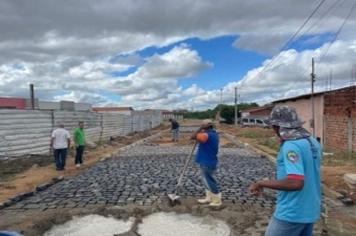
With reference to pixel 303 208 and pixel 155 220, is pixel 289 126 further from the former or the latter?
pixel 155 220

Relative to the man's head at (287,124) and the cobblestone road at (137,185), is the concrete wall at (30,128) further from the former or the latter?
the man's head at (287,124)

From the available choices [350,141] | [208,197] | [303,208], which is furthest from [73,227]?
[350,141]

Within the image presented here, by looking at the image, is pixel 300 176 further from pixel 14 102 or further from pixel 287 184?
pixel 14 102

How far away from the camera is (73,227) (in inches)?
285

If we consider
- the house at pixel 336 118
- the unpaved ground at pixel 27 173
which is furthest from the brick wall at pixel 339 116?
the unpaved ground at pixel 27 173

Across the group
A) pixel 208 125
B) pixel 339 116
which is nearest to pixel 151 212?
pixel 208 125

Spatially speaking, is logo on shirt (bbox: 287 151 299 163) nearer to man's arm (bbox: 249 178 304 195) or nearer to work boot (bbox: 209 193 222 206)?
man's arm (bbox: 249 178 304 195)

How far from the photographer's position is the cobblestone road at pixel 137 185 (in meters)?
9.24

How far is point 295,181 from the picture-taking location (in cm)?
340

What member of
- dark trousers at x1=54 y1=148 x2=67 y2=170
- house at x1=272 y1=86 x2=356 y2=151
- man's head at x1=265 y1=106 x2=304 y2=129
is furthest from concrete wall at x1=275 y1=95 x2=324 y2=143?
man's head at x1=265 y1=106 x2=304 y2=129

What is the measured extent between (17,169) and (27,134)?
9.98ft

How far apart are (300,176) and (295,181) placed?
55mm

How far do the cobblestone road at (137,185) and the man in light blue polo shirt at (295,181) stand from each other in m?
5.15

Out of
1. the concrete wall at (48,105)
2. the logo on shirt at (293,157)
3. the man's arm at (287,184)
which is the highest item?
the concrete wall at (48,105)
